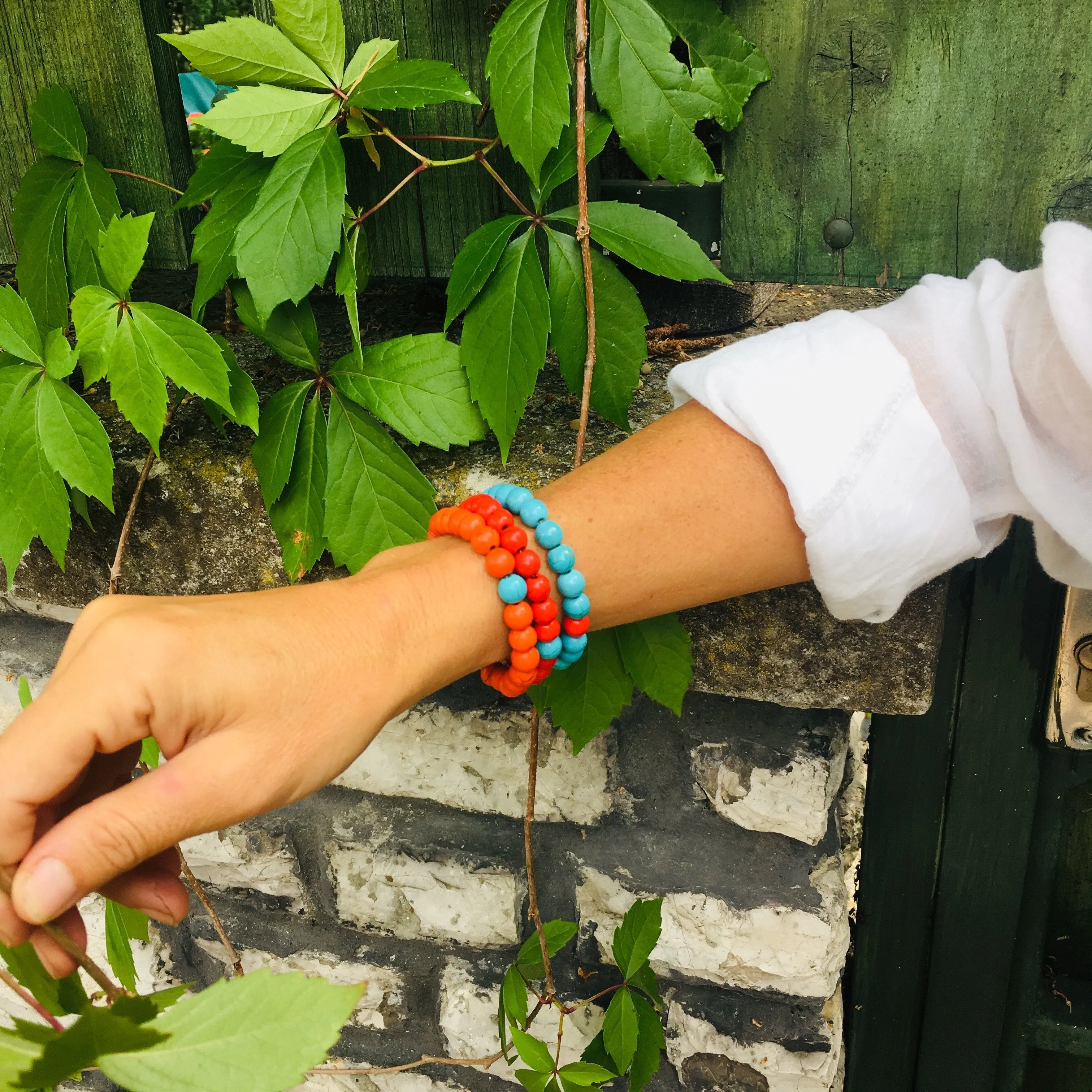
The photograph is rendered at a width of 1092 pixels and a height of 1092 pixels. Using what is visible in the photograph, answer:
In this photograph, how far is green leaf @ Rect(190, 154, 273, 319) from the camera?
87cm

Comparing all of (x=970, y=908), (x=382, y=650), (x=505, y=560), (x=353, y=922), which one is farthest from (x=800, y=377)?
(x=970, y=908)

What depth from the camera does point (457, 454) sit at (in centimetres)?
93

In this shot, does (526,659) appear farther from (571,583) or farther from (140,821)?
(140,821)

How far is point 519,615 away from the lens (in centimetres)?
70

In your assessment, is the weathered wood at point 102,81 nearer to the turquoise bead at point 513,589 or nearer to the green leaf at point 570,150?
the green leaf at point 570,150

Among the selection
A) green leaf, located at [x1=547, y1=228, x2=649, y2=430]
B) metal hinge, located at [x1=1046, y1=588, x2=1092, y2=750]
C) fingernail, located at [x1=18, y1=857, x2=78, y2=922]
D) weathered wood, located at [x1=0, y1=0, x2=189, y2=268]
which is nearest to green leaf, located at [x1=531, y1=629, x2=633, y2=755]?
green leaf, located at [x1=547, y1=228, x2=649, y2=430]

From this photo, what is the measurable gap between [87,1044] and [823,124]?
3.14 feet

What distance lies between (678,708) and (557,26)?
0.60 metres

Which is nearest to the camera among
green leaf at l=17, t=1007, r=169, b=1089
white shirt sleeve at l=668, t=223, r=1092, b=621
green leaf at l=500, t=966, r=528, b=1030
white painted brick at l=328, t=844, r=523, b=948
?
green leaf at l=17, t=1007, r=169, b=1089

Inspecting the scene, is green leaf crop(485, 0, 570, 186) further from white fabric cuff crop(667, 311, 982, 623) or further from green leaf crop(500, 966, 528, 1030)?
green leaf crop(500, 966, 528, 1030)

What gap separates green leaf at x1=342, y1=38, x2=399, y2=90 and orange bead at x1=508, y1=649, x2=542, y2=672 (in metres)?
0.54

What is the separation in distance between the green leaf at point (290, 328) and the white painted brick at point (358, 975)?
0.76 m

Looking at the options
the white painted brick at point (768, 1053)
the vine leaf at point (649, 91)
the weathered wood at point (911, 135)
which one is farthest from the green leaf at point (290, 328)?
the white painted brick at point (768, 1053)

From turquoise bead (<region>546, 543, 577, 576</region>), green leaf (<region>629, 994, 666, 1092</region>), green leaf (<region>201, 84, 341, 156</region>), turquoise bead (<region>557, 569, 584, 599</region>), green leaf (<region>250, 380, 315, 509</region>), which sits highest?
green leaf (<region>201, 84, 341, 156</region>)
